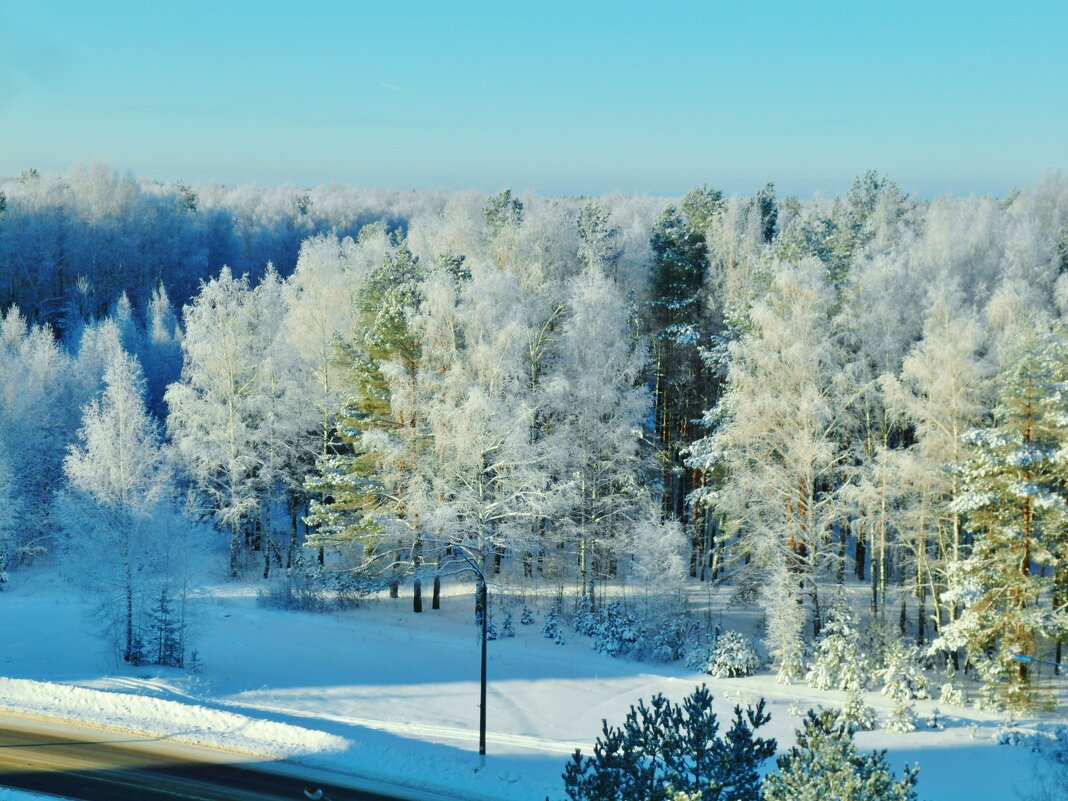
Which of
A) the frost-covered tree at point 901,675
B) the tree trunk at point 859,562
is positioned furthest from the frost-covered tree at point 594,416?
the tree trunk at point 859,562

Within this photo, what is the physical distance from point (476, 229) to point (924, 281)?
20690 millimetres

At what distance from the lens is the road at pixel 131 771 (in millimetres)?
17516

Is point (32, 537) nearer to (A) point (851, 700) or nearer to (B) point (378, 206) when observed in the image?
(A) point (851, 700)

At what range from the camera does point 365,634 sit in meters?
30.6

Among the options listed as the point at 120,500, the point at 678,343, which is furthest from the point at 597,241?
the point at 120,500

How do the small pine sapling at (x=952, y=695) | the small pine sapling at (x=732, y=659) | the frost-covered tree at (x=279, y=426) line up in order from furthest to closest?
the frost-covered tree at (x=279, y=426), the small pine sapling at (x=732, y=659), the small pine sapling at (x=952, y=695)

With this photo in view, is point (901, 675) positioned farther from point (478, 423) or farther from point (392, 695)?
point (478, 423)

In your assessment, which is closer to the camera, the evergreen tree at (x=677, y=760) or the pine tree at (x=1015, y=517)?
the evergreen tree at (x=677, y=760)

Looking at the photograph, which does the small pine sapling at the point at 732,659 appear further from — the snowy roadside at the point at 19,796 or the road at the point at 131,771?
the snowy roadside at the point at 19,796

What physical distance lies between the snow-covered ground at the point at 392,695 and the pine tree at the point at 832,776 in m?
9.80

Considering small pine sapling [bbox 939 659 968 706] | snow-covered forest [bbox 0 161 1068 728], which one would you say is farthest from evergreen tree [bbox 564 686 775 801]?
small pine sapling [bbox 939 659 968 706]

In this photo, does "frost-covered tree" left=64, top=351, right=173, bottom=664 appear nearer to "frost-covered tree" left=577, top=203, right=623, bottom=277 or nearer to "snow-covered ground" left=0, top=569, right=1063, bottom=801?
"snow-covered ground" left=0, top=569, right=1063, bottom=801

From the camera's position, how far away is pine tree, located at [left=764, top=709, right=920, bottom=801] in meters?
8.48

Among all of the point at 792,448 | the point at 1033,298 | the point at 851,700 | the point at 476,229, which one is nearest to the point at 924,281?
the point at 1033,298
